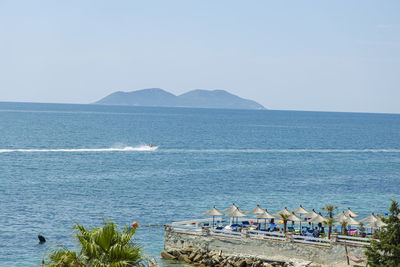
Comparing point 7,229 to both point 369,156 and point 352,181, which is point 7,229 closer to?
point 352,181

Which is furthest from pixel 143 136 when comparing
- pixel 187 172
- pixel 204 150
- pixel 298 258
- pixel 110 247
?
pixel 110 247

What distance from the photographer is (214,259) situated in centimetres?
3023

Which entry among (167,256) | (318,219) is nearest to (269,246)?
(318,219)

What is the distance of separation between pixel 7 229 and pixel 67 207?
909cm

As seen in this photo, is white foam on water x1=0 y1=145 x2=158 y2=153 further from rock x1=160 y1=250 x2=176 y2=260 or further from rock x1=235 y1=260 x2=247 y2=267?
rock x1=235 y1=260 x2=247 y2=267

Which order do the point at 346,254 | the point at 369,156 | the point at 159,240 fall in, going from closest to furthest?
Result: the point at 346,254 < the point at 159,240 < the point at 369,156

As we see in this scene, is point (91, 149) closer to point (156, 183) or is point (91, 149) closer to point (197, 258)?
point (156, 183)

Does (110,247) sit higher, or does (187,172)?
(110,247)

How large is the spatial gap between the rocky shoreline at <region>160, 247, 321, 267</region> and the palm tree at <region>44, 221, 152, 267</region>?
18568 mm

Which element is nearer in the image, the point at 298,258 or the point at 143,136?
the point at 298,258

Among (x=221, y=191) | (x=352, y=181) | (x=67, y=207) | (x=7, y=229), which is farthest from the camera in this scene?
(x=352, y=181)

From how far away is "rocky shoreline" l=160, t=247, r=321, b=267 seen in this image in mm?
29266

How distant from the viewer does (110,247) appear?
37.7ft

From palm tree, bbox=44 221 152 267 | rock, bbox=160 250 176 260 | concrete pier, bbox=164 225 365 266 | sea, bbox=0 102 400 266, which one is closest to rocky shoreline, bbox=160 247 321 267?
rock, bbox=160 250 176 260
